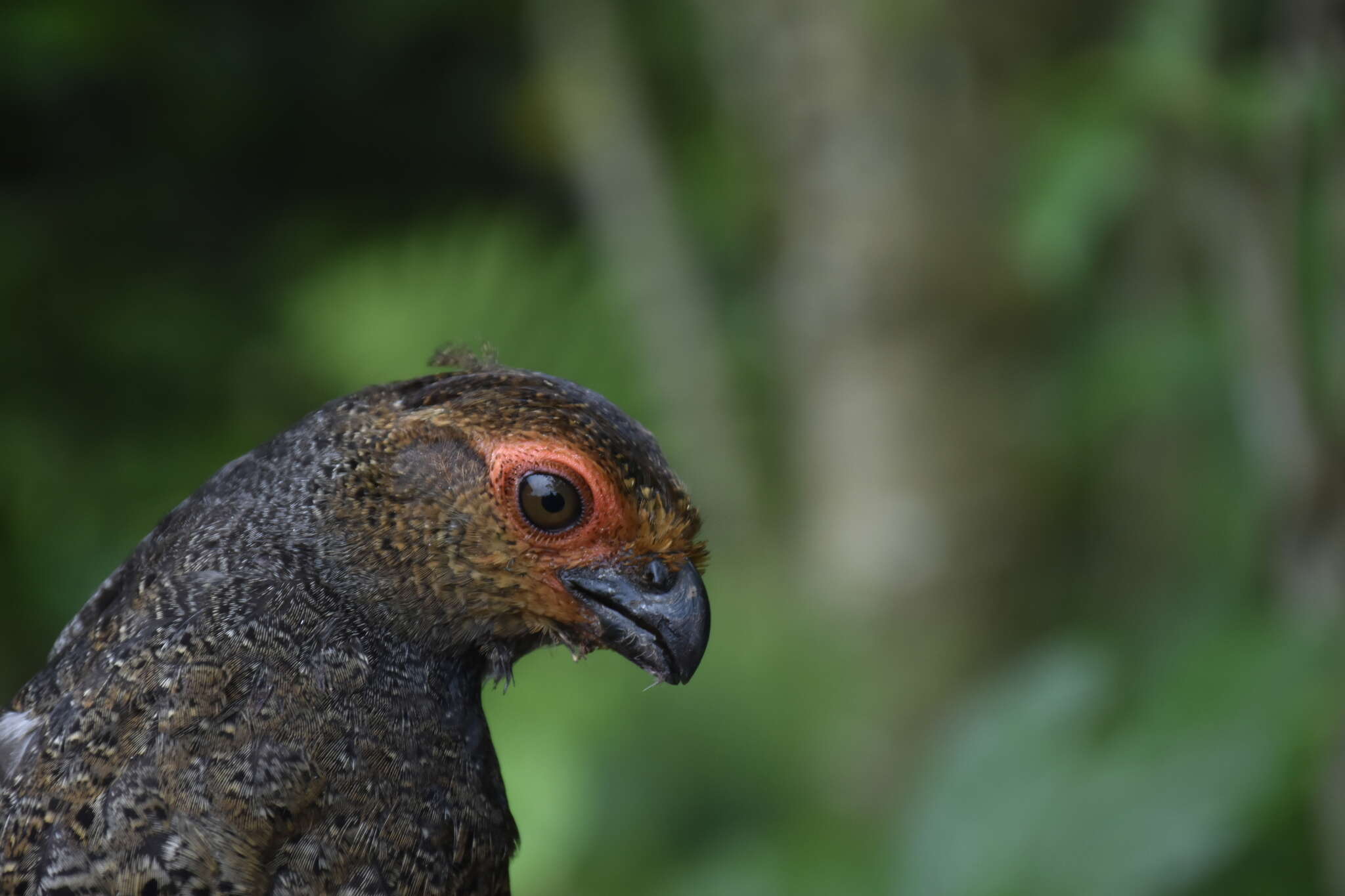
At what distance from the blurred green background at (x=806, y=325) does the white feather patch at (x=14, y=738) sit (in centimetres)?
181

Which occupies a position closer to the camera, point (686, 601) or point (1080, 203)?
point (686, 601)

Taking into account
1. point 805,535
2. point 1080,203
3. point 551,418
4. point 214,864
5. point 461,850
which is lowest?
point 214,864

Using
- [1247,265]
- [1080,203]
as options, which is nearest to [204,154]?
[1080,203]

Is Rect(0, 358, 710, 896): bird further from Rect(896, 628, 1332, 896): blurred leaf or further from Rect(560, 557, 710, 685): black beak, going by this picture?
Rect(896, 628, 1332, 896): blurred leaf

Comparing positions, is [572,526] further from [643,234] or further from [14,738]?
[643,234]

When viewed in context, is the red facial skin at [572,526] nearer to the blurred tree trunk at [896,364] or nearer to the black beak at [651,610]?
the black beak at [651,610]

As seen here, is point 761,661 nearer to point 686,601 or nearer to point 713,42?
point 713,42

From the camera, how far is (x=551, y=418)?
149 centimetres

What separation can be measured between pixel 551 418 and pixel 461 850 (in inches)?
18.6

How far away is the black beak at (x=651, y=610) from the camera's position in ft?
5.05

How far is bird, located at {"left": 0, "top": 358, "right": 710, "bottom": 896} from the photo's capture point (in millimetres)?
1298

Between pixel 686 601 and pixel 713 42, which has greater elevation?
pixel 713 42

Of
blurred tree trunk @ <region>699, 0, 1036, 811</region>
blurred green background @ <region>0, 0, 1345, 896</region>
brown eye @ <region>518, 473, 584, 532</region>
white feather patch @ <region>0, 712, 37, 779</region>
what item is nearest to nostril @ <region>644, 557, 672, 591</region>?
brown eye @ <region>518, 473, 584, 532</region>

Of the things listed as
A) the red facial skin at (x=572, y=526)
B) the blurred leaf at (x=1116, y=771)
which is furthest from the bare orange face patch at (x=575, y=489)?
the blurred leaf at (x=1116, y=771)
